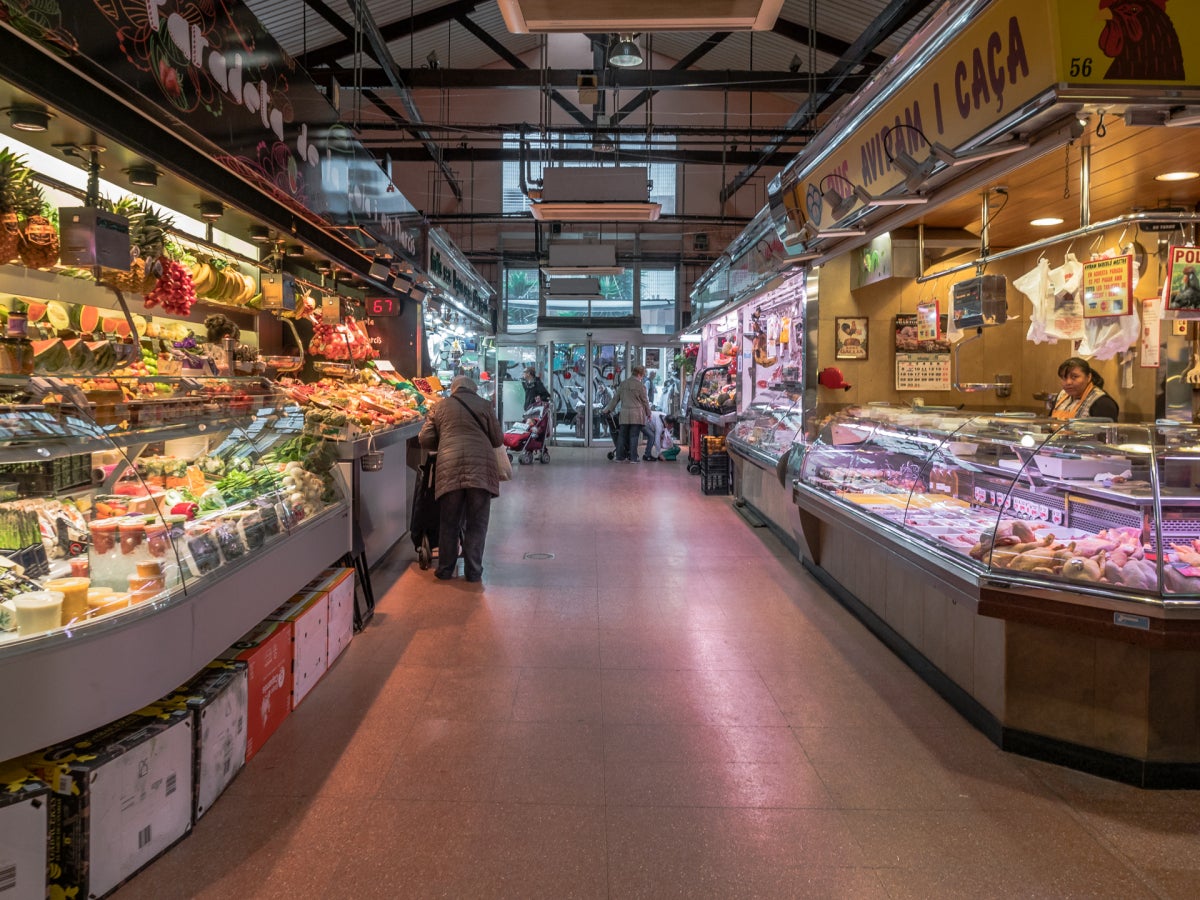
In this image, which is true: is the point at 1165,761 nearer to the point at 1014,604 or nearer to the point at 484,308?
the point at 1014,604

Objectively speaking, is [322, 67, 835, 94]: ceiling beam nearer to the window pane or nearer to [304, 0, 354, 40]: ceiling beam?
[304, 0, 354, 40]: ceiling beam

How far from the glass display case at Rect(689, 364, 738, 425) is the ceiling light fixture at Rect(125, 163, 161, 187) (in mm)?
7683

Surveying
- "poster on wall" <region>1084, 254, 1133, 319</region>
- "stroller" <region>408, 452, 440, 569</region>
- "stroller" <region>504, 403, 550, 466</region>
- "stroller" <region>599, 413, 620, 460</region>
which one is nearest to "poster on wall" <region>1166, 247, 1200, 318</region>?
"poster on wall" <region>1084, 254, 1133, 319</region>

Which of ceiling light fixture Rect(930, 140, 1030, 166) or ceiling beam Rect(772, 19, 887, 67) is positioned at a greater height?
ceiling beam Rect(772, 19, 887, 67)

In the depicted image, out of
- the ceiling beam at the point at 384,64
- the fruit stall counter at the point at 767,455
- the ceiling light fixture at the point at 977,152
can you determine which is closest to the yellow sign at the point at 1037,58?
the ceiling light fixture at the point at 977,152

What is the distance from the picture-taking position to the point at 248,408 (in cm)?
436

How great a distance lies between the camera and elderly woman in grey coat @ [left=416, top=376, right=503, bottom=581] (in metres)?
6.11

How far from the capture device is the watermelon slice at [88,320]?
4492 mm

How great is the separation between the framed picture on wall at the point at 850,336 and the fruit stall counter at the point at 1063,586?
2.73 m

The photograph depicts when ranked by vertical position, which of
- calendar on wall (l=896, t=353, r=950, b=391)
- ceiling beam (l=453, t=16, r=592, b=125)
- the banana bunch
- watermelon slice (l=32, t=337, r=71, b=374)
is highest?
ceiling beam (l=453, t=16, r=592, b=125)

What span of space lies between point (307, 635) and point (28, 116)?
8.06ft

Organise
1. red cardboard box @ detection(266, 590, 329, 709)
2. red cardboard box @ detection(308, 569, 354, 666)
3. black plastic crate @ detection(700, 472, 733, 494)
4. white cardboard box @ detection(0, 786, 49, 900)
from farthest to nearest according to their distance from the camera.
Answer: black plastic crate @ detection(700, 472, 733, 494), red cardboard box @ detection(308, 569, 354, 666), red cardboard box @ detection(266, 590, 329, 709), white cardboard box @ detection(0, 786, 49, 900)

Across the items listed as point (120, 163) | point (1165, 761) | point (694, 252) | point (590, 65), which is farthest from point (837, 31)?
point (1165, 761)

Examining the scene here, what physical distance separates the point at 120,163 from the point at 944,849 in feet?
15.4
